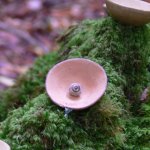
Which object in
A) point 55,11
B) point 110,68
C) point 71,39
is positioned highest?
point 110,68

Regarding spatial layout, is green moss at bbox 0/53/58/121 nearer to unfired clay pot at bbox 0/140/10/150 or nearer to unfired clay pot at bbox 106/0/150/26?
unfired clay pot at bbox 106/0/150/26

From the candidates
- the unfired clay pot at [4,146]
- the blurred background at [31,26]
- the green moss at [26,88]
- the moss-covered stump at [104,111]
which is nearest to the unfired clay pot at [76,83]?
the moss-covered stump at [104,111]

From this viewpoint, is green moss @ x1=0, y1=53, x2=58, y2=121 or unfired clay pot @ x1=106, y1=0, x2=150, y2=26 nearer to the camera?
unfired clay pot @ x1=106, y1=0, x2=150, y2=26

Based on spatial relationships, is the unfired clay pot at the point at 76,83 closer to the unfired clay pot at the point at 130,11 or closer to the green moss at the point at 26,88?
the unfired clay pot at the point at 130,11

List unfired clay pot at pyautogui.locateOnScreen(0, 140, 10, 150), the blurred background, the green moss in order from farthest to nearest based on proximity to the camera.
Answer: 1. the blurred background
2. the green moss
3. unfired clay pot at pyautogui.locateOnScreen(0, 140, 10, 150)

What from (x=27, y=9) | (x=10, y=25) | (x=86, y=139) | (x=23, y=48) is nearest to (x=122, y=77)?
(x=86, y=139)

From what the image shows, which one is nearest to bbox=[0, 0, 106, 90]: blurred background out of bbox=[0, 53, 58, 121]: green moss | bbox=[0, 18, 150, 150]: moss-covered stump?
bbox=[0, 53, 58, 121]: green moss

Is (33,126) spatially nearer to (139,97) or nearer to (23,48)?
(139,97)
